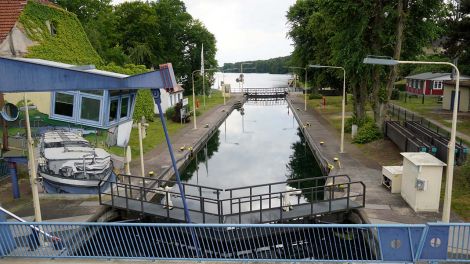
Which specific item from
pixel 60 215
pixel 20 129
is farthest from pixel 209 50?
pixel 60 215

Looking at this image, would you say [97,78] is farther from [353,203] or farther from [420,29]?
[420,29]

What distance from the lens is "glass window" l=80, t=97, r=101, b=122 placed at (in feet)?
47.6

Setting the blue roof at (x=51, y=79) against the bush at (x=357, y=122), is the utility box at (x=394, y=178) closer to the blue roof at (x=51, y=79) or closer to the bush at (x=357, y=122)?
the blue roof at (x=51, y=79)

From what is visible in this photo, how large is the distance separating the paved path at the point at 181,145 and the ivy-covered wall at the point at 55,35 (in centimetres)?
863

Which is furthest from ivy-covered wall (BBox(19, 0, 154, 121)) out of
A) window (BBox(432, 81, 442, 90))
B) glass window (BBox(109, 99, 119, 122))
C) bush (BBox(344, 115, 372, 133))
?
window (BBox(432, 81, 442, 90))

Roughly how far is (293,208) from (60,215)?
888 centimetres

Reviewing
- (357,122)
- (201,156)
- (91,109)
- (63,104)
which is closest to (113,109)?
(91,109)

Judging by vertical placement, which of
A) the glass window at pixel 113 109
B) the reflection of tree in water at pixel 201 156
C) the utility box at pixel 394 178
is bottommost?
the reflection of tree in water at pixel 201 156

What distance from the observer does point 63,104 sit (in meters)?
15.4

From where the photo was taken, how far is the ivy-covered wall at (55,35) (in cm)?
2255

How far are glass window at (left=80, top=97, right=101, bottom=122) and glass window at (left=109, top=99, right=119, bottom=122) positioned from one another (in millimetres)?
705

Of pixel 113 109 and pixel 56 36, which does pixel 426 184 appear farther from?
pixel 56 36

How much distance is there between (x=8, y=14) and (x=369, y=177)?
22.1 metres

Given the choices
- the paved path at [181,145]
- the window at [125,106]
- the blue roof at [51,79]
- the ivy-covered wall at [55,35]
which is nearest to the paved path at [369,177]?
the paved path at [181,145]
